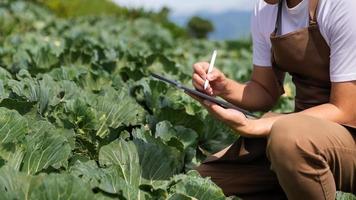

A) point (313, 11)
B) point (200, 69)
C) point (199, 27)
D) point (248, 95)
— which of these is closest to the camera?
point (313, 11)

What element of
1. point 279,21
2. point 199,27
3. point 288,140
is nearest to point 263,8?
point 279,21

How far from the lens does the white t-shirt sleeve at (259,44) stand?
3430 mm

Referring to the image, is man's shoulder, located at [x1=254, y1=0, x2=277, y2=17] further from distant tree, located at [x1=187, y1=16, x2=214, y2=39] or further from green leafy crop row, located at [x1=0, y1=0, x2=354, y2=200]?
distant tree, located at [x1=187, y1=16, x2=214, y2=39]

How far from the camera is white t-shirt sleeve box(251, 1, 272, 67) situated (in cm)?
343

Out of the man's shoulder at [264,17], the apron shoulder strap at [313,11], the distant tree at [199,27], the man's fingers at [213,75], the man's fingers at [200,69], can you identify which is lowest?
the distant tree at [199,27]

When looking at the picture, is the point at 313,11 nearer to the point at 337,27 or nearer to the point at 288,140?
the point at 337,27

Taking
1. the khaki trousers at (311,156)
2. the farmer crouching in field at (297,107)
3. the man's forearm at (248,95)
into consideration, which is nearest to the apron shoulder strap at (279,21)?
the farmer crouching in field at (297,107)

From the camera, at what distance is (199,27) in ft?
103

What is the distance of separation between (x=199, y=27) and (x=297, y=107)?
1106 inches

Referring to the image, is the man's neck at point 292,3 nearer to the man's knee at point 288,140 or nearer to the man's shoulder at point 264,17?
the man's shoulder at point 264,17

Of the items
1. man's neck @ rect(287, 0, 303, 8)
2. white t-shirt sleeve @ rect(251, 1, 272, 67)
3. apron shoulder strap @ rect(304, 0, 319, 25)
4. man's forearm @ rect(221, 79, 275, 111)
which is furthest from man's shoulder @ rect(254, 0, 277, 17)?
man's forearm @ rect(221, 79, 275, 111)

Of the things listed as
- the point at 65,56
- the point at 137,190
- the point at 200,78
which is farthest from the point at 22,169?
the point at 65,56

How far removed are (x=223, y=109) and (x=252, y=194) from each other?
0.64 m

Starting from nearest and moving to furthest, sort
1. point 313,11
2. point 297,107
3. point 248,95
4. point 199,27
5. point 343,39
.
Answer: point 343,39, point 313,11, point 297,107, point 248,95, point 199,27
